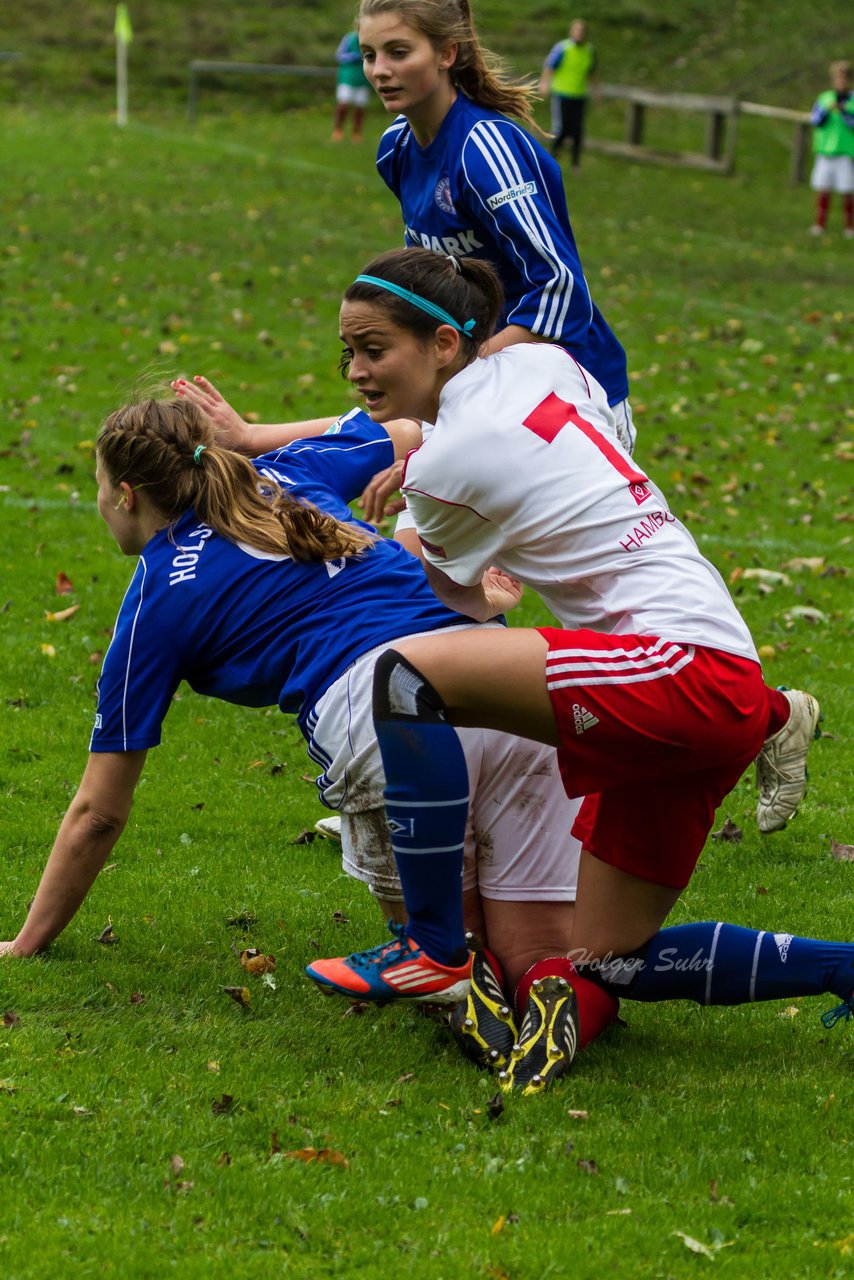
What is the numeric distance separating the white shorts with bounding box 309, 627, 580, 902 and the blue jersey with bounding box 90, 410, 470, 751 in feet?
0.32

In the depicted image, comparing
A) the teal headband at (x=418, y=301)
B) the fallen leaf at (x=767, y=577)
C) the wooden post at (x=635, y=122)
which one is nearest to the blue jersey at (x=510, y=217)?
the teal headband at (x=418, y=301)

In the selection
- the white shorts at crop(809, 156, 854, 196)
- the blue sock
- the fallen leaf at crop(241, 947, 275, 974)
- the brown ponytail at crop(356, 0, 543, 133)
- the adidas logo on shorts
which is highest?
the brown ponytail at crop(356, 0, 543, 133)

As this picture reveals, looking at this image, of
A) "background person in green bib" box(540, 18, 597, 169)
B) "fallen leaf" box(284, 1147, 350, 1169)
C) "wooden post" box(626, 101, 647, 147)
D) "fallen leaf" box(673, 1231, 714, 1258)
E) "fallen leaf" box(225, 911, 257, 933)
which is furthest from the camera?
"wooden post" box(626, 101, 647, 147)

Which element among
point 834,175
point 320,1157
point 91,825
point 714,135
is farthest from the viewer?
point 714,135

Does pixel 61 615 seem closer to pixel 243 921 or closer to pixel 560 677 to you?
pixel 243 921

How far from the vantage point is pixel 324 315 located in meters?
14.6

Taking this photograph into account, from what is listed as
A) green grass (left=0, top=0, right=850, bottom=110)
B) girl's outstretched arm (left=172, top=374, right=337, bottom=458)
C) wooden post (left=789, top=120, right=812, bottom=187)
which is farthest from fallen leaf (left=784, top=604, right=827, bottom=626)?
green grass (left=0, top=0, right=850, bottom=110)

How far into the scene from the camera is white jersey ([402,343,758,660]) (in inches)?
134

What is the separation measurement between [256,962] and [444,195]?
2.35m

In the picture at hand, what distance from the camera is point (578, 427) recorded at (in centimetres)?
353

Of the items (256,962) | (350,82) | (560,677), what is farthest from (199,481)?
(350,82)

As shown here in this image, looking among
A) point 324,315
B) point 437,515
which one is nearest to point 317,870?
point 437,515

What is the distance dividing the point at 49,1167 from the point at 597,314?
308 cm

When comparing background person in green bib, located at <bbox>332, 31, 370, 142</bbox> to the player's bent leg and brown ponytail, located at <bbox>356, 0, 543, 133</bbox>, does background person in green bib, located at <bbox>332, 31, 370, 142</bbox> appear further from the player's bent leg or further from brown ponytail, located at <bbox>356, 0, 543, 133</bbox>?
the player's bent leg
